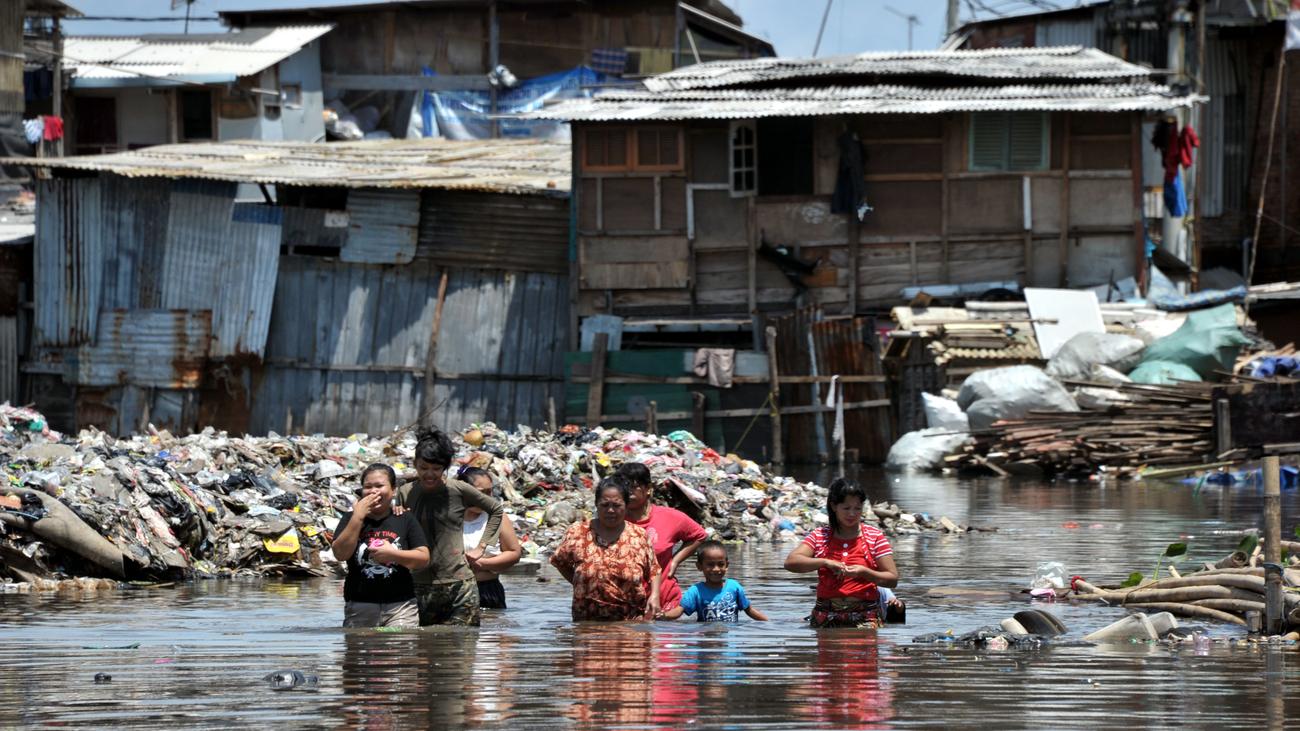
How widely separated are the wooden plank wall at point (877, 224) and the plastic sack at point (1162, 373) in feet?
9.03

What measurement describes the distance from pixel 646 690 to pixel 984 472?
1763cm

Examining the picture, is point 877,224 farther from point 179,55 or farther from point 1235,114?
point 179,55

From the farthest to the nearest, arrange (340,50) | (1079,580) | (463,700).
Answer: (340,50) → (1079,580) → (463,700)

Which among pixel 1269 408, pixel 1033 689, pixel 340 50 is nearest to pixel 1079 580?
pixel 1033 689

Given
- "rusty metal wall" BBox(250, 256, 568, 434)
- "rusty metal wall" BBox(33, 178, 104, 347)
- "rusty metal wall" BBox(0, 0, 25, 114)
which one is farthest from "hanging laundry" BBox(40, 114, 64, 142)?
"rusty metal wall" BBox(250, 256, 568, 434)

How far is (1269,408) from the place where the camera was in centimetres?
2234

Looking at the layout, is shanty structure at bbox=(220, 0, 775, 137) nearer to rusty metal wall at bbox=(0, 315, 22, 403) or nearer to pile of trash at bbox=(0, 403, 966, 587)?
rusty metal wall at bbox=(0, 315, 22, 403)

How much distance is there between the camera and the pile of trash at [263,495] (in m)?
13.2

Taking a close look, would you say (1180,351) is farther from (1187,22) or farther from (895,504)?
(1187,22)

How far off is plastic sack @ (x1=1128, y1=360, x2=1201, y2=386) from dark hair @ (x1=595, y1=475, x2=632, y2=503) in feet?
50.2

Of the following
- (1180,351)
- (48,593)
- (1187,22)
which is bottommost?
(48,593)

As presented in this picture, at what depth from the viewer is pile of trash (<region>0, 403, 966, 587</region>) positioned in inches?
519

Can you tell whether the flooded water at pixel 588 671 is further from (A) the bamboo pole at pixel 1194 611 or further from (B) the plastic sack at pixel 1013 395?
(B) the plastic sack at pixel 1013 395

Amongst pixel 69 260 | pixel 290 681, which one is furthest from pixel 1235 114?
pixel 290 681
